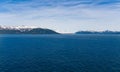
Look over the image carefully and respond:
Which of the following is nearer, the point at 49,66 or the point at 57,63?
the point at 49,66

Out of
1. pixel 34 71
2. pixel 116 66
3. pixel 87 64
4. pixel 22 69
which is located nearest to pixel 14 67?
pixel 22 69

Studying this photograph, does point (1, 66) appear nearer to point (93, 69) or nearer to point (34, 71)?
point (34, 71)

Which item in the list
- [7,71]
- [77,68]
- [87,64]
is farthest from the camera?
[87,64]

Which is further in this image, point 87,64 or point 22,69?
point 87,64

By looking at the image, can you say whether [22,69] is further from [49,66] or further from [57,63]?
[57,63]

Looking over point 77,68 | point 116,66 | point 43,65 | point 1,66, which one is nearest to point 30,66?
point 43,65

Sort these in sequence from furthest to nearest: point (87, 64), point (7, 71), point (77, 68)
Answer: point (87, 64), point (77, 68), point (7, 71)

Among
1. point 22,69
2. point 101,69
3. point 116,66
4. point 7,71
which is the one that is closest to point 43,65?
point 22,69
